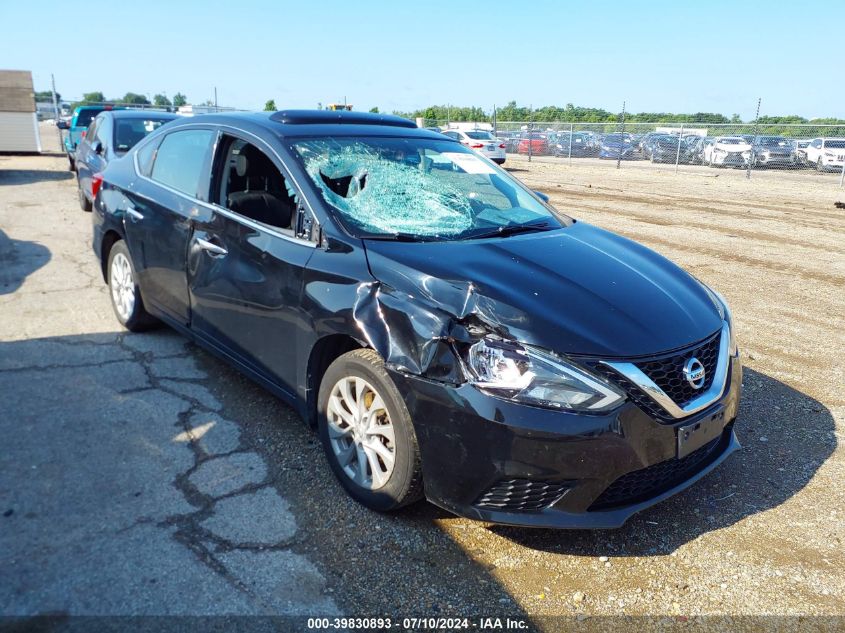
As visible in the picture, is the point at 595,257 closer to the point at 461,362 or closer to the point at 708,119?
the point at 461,362

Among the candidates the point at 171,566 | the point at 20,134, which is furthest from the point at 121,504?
the point at 20,134

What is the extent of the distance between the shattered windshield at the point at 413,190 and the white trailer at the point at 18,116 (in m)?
24.3

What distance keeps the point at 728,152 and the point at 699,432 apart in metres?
25.3

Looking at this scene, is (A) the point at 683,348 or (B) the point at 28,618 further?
(A) the point at 683,348

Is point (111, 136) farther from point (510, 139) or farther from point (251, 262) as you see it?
point (510, 139)

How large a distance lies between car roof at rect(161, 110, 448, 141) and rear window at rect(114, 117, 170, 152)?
5.64 metres

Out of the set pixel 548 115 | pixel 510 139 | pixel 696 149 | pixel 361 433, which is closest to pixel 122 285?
pixel 361 433

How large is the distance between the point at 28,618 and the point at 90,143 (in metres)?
9.19

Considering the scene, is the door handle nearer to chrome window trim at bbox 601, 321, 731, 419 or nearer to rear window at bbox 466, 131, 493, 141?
chrome window trim at bbox 601, 321, 731, 419

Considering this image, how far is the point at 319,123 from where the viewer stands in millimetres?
3982

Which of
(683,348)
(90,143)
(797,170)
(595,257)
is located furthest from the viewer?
(797,170)

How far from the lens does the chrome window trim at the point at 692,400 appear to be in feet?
8.34

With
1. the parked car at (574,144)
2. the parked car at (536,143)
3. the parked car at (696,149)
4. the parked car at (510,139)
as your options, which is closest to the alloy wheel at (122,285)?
the parked car at (696,149)

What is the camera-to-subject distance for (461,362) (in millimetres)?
2588
